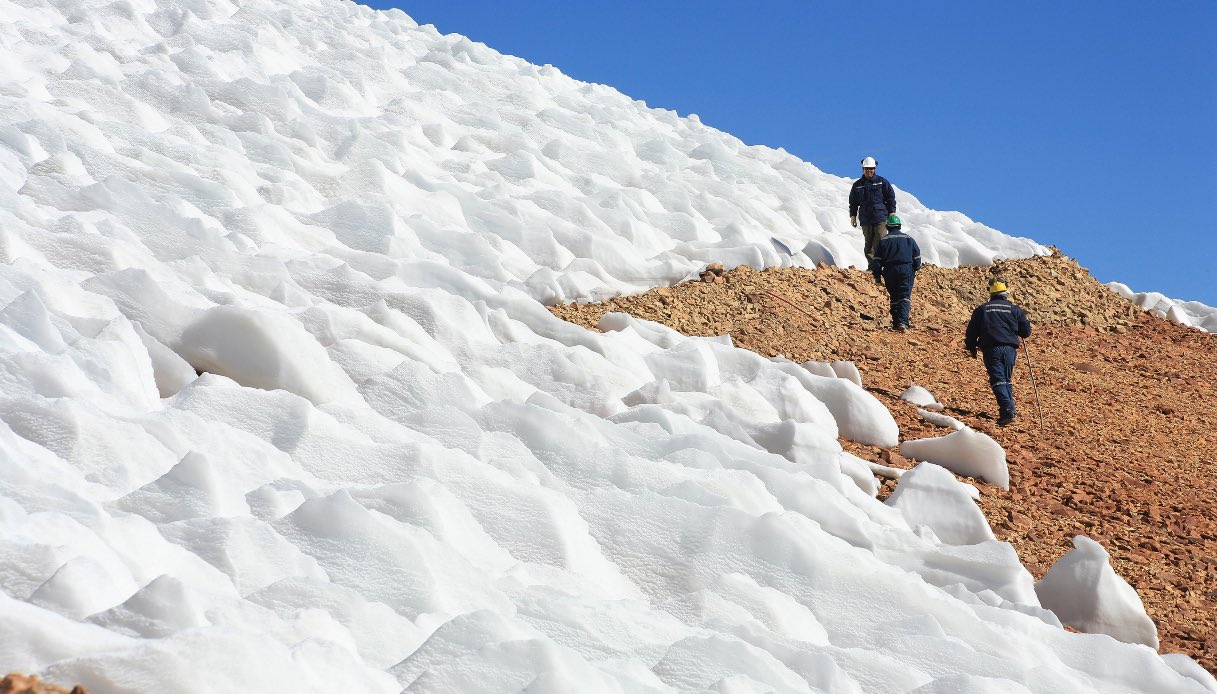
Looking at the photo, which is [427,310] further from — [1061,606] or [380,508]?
[1061,606]

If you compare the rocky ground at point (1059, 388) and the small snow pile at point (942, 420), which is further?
the small snow pile at point (942, 420)

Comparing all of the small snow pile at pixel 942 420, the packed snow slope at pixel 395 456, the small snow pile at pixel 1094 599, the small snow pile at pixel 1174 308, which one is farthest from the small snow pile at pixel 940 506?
the small snow pile at pixel 1174 308

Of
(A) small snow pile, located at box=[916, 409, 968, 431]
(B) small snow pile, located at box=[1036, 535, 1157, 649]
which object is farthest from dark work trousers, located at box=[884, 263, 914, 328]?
(B) small snow pile, located at box=[1036, 535, 1157, 649]

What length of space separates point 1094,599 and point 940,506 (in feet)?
3.52

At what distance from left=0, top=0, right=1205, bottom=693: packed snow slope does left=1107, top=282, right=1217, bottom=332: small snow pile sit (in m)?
7.85

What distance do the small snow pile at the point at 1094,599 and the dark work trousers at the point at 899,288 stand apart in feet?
20.5

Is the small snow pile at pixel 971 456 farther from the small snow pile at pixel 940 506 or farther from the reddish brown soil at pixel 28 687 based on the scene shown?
the reddish brown soil at pixel 28 687

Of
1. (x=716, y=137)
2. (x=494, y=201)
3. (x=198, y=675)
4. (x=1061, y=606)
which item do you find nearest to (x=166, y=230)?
(x=494, y=201)

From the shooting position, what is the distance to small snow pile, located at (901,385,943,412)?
9273 millimetres

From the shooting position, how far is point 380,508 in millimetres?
4648

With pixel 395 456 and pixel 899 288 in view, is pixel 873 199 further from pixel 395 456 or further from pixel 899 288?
pixel 395 456

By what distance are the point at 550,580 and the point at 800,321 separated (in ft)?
21.9

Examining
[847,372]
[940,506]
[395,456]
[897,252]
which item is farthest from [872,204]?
[395,456]

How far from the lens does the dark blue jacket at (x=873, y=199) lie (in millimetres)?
13227
